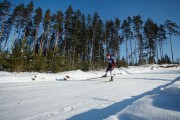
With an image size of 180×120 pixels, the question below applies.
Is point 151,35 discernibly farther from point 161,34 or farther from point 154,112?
point 154,112

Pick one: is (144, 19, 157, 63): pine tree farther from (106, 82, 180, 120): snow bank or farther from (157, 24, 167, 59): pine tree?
(106, 82, 180, 120): snow bank

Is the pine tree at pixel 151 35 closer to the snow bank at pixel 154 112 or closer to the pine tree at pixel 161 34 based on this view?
the pine tree at pixel 161 34

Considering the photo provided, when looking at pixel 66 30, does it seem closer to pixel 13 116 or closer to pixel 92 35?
pixel 92 35

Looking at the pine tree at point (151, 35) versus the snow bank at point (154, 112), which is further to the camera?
the pine tree at point (151, 35)

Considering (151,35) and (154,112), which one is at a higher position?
(151,35)

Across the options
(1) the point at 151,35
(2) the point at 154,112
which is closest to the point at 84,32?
(1) the point at 151,35

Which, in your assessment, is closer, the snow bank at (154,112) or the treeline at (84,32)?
the snow bank at (154,112)

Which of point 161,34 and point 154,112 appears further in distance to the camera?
point 161,34

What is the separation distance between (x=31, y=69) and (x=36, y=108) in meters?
14.2

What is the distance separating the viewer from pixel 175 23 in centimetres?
5066

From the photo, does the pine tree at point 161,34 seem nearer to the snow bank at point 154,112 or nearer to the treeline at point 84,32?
the treeline at point 84,32

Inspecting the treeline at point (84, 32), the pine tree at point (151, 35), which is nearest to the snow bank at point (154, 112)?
the treeline at point (84, 32)

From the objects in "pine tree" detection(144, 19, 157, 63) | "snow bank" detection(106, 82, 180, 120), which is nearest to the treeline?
"pine tree" detection(144, 19, 157, 63)

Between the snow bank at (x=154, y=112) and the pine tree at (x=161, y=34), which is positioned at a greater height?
the pine tree at (x=161, y=34)
